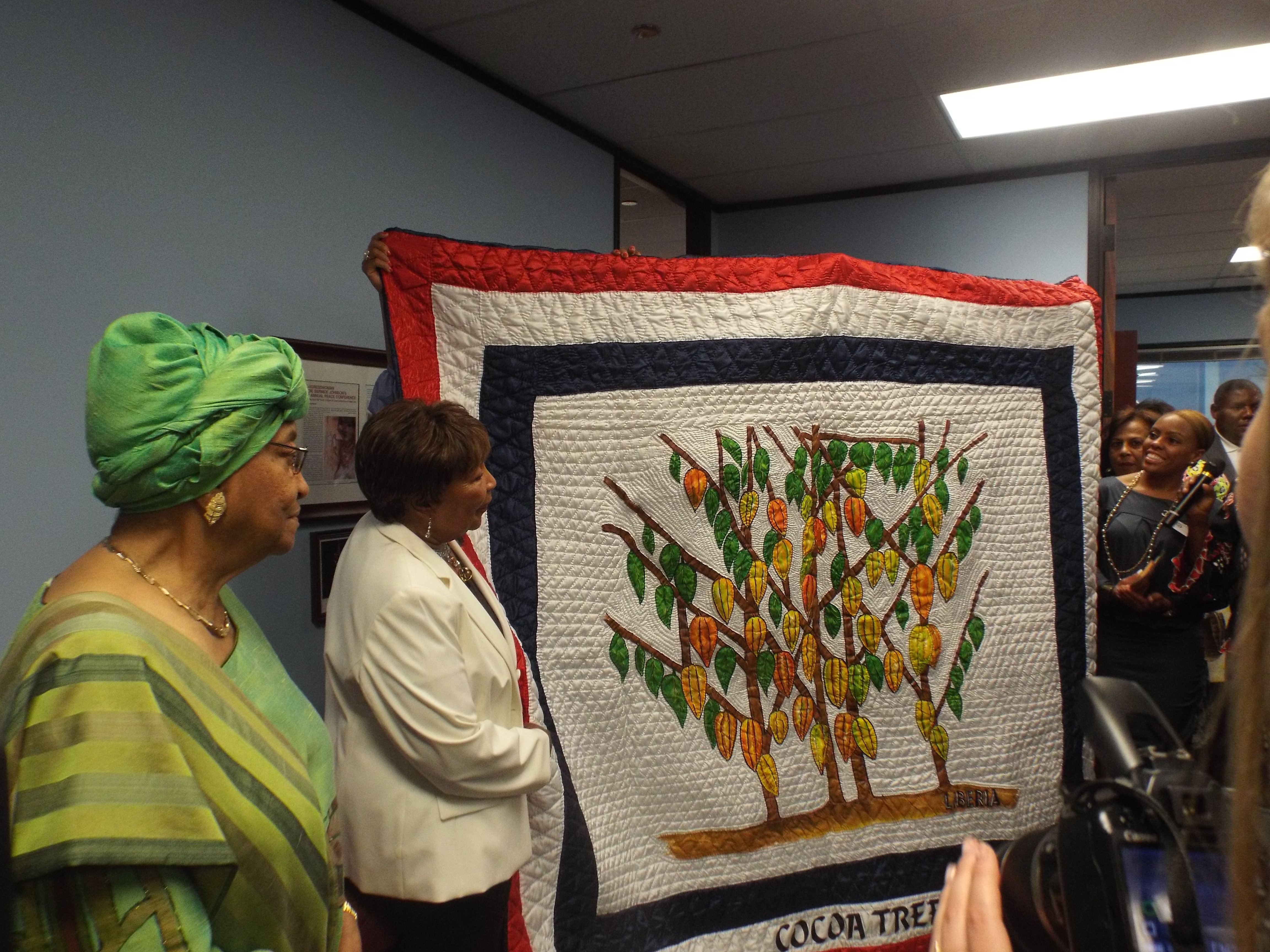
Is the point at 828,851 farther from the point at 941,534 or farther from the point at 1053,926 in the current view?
the point at 1053,926

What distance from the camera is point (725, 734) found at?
1.91m

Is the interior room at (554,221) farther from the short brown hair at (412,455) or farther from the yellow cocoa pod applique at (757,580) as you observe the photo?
the short brown hair at (412,455)

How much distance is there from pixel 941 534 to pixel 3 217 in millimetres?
1990

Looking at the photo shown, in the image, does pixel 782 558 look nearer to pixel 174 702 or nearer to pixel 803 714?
pixel 803 714

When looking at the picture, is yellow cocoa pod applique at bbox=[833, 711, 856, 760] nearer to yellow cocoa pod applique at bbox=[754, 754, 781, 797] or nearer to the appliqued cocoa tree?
the appliqued cocoa tree

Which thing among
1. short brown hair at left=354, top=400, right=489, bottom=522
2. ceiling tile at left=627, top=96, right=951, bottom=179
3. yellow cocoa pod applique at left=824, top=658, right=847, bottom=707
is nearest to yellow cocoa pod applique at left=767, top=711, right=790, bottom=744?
yellow cocoa pod applique at left=824, top=658, right=847, bottom=707

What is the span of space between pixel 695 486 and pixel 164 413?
118cm

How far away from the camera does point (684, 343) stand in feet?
6.33

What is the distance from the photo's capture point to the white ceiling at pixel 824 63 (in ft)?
7.20

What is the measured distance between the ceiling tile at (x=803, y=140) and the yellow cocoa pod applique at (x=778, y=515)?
1.54 m

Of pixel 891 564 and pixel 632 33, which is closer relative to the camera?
pixel 891 564

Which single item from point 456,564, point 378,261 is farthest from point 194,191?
point 456,564

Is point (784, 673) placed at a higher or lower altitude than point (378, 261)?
lower

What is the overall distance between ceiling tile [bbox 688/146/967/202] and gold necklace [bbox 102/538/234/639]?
9.81 ft
